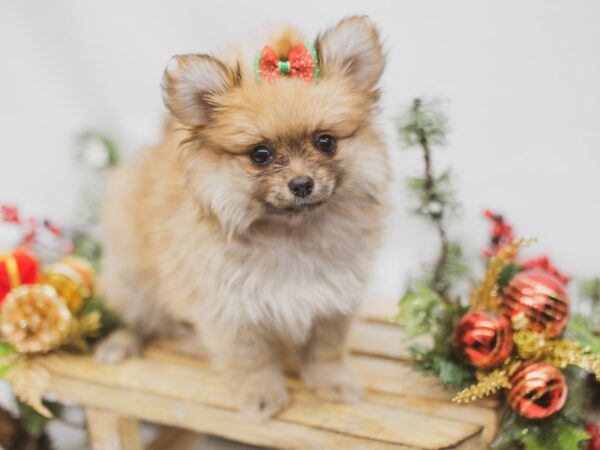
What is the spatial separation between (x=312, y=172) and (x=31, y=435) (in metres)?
1.14

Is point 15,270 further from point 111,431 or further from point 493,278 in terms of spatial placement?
point 493,278

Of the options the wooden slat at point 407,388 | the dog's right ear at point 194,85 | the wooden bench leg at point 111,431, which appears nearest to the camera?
the dog's right ear at point 194,85

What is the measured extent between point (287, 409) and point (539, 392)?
0.57 metres

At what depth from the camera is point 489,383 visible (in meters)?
1.53

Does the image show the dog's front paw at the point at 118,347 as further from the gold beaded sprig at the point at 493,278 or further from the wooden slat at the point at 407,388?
the gold beaded sprig at the point at 493,278

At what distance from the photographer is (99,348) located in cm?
187

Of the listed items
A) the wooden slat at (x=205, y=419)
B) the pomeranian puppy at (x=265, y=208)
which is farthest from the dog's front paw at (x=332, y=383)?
the wooden slat at (x=205, y=419)

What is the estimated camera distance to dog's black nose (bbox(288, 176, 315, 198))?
1353 millimetres

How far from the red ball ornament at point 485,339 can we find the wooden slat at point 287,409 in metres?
0.15

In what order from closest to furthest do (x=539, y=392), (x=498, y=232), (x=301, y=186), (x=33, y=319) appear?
(x=301, y=186), (x=539, y=392), (x=33, y=319), (x=498, y=232)

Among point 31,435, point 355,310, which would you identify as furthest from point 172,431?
point 355,310

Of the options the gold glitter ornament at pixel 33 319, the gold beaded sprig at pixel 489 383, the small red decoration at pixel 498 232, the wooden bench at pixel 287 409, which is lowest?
the wooden bench at pixel 287 409

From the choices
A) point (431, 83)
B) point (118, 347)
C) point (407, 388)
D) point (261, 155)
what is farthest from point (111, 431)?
point (431, 83)

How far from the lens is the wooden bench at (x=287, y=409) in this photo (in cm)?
156
